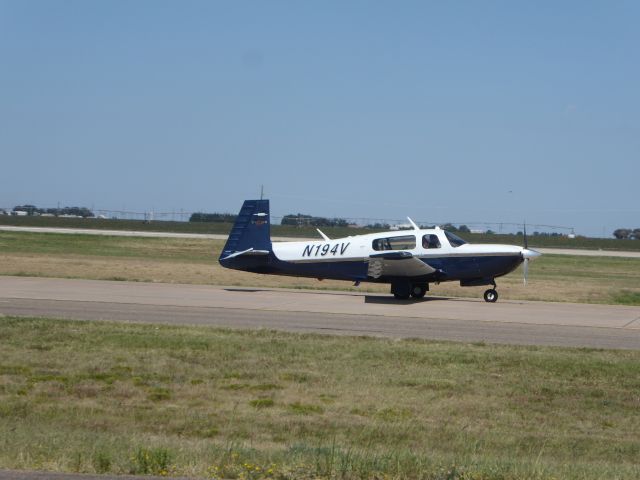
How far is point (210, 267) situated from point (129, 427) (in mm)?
28826

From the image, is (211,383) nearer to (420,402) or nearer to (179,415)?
(179,415)

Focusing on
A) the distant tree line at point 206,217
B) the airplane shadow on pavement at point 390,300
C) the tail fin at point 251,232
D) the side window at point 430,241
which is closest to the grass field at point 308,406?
the airplane shadow on pavement at point 390,300

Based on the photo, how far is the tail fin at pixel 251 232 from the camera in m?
26.1

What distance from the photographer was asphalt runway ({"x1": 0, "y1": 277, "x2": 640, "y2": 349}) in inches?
693

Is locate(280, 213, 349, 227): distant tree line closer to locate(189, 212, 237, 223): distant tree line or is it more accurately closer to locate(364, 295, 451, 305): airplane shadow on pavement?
locate(189, 212, 237, 223): distant tree line

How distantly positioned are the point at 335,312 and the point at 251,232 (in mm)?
6266

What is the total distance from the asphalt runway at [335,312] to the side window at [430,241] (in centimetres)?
161

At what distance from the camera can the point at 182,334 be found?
1602 centimetres

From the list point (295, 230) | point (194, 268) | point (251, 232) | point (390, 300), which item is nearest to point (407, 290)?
point (390, 300)

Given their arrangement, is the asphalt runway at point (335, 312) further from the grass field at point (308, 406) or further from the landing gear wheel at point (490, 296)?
the grass field at point (308, 406)

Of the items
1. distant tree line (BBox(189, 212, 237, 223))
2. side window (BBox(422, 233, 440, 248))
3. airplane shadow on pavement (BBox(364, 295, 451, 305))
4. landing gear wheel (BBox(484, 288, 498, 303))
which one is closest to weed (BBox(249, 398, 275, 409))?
airplane shadow on pavement (BBox(364, 295, 451, 305))

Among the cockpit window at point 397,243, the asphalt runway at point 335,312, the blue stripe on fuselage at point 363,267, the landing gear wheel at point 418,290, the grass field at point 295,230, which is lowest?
the asphalt runway at point 335,312

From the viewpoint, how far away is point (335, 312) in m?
20.8

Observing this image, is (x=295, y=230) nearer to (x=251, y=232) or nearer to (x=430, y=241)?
(x=251, y=232)
